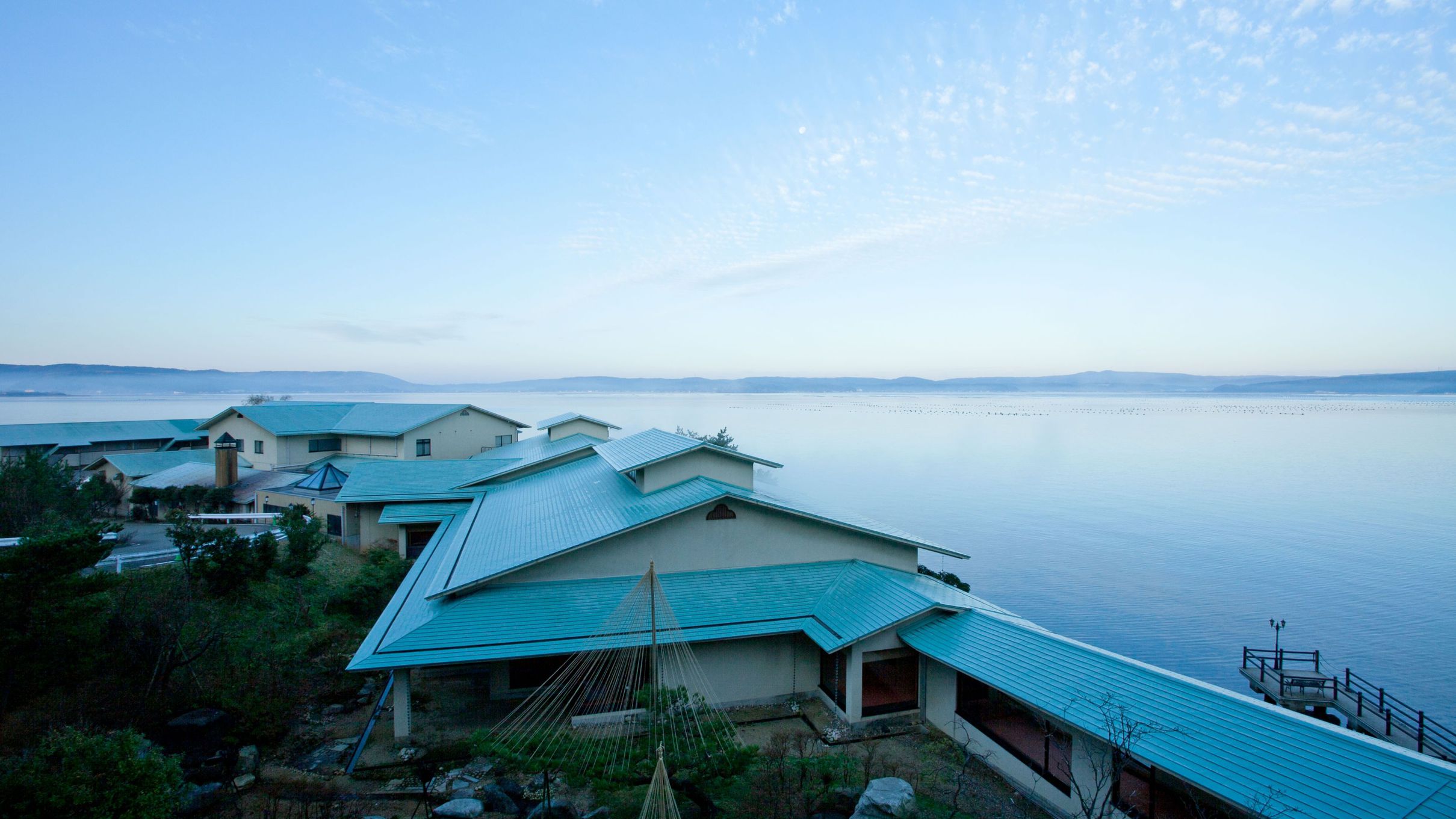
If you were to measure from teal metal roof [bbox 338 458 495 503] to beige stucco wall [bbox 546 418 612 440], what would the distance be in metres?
7.61

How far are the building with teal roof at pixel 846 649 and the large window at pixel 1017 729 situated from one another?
0.11ft

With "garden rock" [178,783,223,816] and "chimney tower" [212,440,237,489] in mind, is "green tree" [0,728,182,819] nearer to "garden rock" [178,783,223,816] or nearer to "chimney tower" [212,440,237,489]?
"garden rock" [178,783,223,816]

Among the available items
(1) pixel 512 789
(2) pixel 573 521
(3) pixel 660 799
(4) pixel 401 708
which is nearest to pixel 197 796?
(4) pixel 401 708

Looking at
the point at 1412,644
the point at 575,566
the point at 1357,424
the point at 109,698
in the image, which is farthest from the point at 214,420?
the point at 1357,424

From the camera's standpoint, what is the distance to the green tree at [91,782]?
684cm

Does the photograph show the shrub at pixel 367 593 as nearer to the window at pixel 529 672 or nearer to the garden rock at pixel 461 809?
the window at pixel 529 672

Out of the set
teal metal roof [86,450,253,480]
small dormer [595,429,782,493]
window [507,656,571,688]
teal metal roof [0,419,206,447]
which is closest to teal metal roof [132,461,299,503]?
teal metal roof [86,450,253,480]

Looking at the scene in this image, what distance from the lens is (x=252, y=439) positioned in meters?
37.0

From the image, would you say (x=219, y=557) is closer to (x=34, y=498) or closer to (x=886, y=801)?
(x=34, y=498)

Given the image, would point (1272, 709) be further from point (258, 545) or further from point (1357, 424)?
point (1357, 424)

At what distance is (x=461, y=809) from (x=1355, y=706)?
730 inches

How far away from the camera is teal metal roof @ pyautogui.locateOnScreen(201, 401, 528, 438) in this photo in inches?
1449

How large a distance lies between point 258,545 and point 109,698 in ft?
24.0

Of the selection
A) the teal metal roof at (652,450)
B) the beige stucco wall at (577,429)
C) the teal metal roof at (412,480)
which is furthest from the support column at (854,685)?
the beige stucco wall at (577,429)
